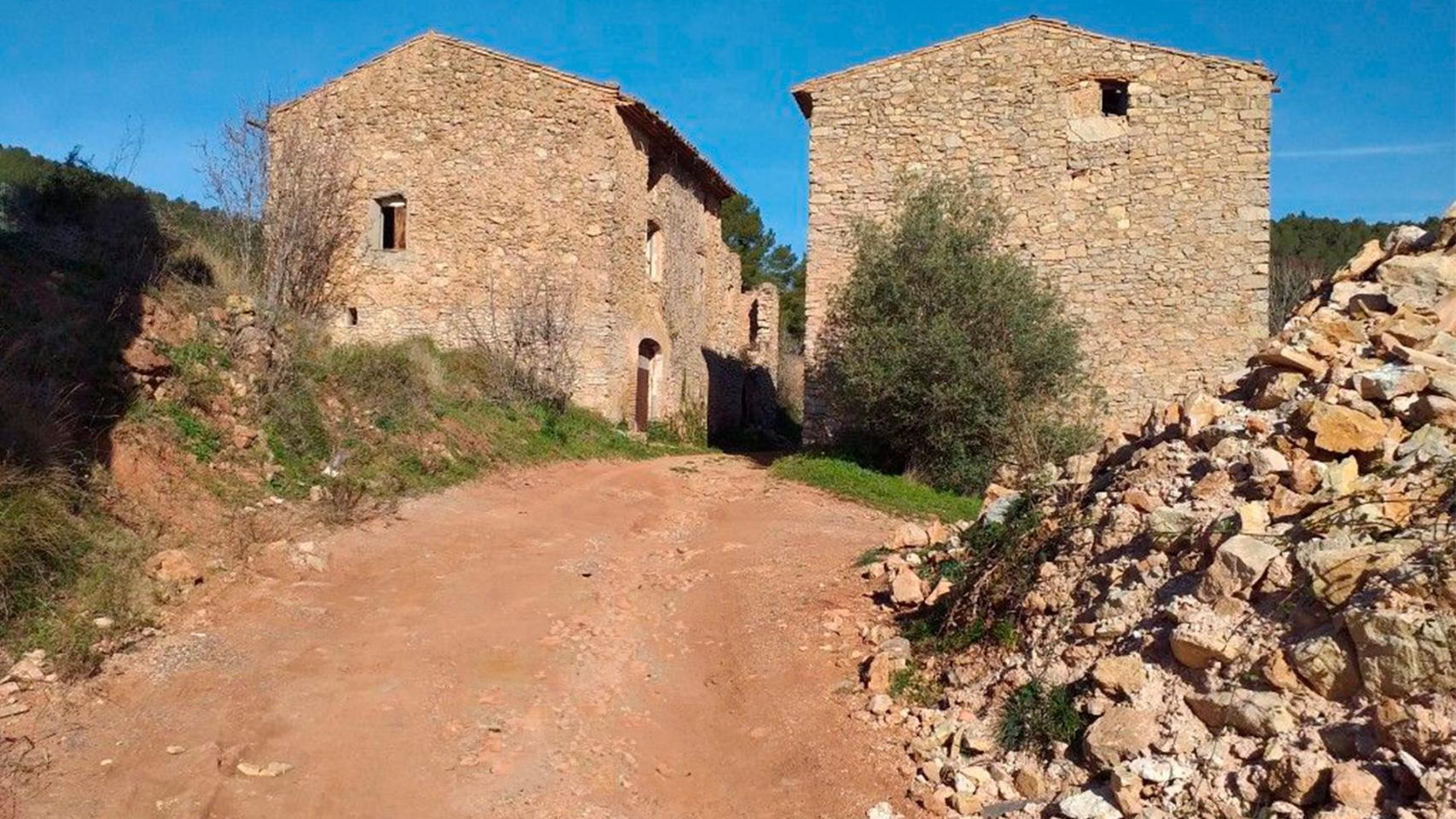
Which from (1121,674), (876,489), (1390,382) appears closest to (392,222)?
(876,489)

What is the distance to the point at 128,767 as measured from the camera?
199 inches

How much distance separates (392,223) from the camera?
744 inches

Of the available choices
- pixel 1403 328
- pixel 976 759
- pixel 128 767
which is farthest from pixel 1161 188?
pixel 128 767

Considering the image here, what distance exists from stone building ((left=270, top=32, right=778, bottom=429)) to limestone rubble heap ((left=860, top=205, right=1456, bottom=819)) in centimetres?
1196

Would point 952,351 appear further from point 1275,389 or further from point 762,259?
point 762,259

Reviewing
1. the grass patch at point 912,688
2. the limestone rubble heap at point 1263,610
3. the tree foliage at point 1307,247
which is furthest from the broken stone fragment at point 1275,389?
the tree foliage at point 1307,247

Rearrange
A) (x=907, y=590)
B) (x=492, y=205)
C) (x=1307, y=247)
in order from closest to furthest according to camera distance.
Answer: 1. (x=907, y=590)
2. (x=492, y=205)
3. (x=1307, y=247)

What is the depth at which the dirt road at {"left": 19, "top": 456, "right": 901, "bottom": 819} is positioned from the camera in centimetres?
505

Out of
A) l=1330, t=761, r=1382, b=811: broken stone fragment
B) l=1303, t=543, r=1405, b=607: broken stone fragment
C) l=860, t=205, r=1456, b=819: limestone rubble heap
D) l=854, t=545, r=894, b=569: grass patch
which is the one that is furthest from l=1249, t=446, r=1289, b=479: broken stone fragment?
l=854, t=545, r=894, b=569: grass patch

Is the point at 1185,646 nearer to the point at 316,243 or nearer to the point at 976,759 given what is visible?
the point at 976,759

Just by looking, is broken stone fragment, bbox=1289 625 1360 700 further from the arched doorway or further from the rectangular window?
the rectangular window

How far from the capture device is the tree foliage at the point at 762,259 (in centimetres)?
3681

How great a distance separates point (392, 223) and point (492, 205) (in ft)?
6.76

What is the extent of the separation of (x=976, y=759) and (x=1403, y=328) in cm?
360
